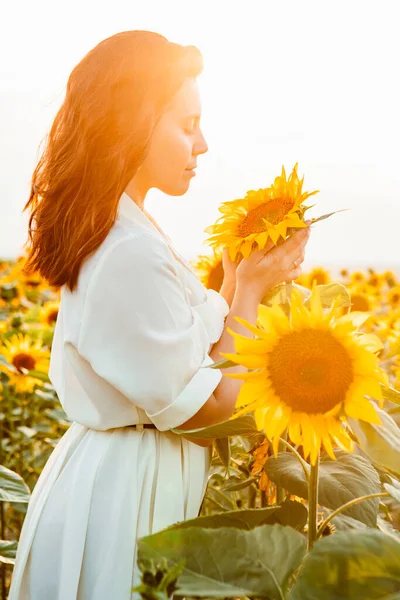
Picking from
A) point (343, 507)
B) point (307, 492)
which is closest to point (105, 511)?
point (307, 492)

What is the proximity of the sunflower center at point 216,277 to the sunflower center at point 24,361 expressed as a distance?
5.59ft

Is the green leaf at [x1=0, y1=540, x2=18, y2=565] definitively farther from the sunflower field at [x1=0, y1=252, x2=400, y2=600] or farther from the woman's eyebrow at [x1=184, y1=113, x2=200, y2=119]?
the woman's eyebrow at [x1=184, y1=113, x2=200, y2=119]

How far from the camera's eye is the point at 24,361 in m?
3.18

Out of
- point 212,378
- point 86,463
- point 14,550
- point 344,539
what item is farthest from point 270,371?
point 14,550

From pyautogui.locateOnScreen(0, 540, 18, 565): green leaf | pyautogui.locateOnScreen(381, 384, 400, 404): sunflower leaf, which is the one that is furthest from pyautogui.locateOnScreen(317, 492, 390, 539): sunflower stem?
pyautogui.locateOnScreen(0, 540, 18, 565): green leaf

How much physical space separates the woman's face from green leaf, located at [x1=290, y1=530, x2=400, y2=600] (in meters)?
0.86

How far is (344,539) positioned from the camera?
657 mm

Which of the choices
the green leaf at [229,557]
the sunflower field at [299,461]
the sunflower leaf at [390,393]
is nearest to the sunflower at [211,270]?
the sunflower field at [299,461]

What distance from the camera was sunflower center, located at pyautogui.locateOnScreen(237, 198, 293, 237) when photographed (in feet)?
4.01

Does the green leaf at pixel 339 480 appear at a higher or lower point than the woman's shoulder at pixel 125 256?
lower

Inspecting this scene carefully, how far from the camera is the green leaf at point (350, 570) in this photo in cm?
63

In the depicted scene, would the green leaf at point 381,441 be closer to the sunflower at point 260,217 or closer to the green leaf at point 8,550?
the sunflower at point 260,217

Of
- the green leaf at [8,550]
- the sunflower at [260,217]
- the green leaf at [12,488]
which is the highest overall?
the sunflower at [260,217]

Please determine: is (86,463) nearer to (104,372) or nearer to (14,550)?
(104,372)
